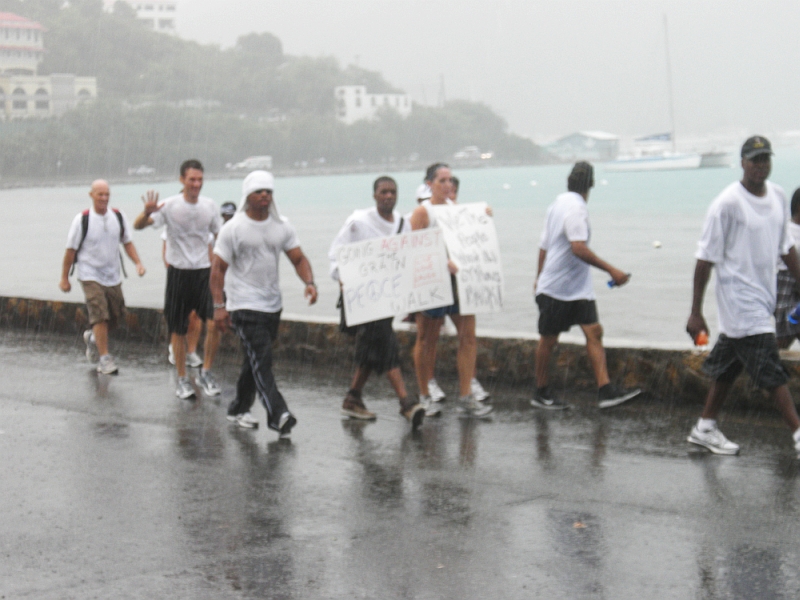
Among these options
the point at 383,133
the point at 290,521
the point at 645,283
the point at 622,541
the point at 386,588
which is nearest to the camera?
the point at 386,588

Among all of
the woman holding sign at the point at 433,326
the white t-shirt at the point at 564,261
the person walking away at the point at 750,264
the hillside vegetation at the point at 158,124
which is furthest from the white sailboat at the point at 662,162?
the person walking away at the point at 750,264

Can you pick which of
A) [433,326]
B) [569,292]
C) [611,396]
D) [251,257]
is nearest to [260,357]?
[251,257]

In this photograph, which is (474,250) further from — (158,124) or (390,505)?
(158,124)

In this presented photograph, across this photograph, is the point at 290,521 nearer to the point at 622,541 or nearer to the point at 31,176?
the point at 622,541

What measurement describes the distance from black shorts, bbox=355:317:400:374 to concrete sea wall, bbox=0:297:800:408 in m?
1.22

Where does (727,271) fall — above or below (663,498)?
above

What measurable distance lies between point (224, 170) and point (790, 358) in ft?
535

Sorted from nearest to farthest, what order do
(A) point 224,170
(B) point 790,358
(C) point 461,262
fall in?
(B) point 790,358
(C) point 461,262
(A) point 224,170

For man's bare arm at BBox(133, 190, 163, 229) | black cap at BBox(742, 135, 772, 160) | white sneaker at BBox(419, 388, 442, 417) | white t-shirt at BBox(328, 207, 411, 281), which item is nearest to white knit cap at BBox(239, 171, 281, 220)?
white t-shirt at BBox(328, 207, 411, 281)

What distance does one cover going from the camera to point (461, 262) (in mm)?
8086

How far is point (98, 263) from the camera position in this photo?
9.63m

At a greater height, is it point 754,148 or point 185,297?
point 754,148

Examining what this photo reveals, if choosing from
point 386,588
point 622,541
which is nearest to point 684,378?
point 622,541

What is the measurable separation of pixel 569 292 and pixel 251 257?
2075mm
